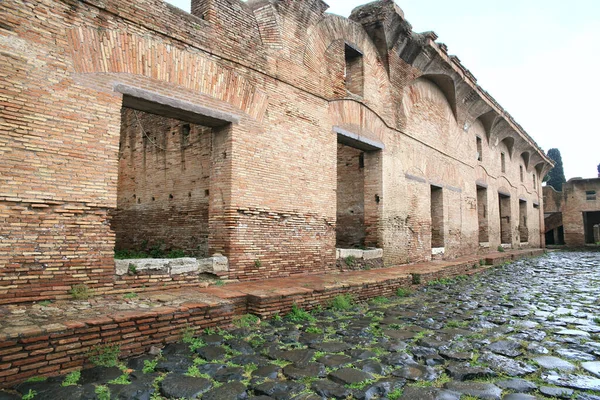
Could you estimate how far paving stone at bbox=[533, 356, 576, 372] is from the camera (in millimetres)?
3172

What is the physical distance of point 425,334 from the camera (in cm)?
419

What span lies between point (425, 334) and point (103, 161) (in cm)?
410

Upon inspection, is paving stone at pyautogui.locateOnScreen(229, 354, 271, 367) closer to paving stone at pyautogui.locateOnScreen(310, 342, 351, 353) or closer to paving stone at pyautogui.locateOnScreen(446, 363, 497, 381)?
paving stone at pyautogui.locateOnScreen(310, 342, 351, 353)

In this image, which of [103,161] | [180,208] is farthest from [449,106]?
[103,161]

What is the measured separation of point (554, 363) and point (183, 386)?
9.78ft

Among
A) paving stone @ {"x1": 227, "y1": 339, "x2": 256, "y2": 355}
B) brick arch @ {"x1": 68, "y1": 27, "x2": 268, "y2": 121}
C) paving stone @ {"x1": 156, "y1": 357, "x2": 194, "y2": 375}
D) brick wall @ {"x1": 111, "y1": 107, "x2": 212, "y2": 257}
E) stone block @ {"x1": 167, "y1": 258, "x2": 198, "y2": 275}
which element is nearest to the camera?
paving stone @ {"x1": 156, "y1": 357, "x2": 194, "y2": 375}

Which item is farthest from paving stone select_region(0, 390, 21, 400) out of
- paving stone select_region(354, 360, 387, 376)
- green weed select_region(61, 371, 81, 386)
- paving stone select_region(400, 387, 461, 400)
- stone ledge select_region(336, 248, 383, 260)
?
stone ledge select_region(336, 248, 383, 260)

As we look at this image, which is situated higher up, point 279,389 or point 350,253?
point 350,253

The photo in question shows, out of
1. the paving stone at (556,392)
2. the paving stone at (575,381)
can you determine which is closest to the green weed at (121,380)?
the paving stone at (556,392)

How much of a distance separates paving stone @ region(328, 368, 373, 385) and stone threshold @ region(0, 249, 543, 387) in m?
1.57

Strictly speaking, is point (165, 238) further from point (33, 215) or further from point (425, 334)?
point (425, 334)

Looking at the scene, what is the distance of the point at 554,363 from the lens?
329cm

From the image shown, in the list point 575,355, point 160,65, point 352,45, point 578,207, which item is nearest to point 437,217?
point 352,45

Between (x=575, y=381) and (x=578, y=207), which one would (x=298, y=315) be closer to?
(x=575, y=381)
